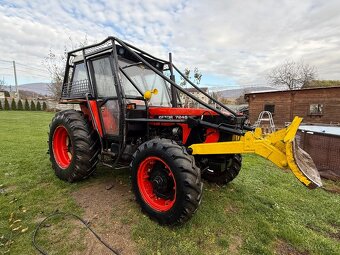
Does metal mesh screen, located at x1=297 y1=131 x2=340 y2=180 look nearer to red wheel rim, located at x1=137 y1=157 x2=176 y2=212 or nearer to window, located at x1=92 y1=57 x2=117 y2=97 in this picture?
red wheel rim, located at x1=137 y1=157 x2=176 y2=212

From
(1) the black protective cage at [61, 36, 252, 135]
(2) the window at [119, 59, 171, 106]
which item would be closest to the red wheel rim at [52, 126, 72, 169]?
(1) the black protective cage at [61, 36, 252, 135]

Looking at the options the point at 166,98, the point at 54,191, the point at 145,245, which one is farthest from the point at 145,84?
the point at 145,245

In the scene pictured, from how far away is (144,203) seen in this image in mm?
3162

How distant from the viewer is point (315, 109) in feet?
64.4

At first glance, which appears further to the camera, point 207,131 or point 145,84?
point 145,84

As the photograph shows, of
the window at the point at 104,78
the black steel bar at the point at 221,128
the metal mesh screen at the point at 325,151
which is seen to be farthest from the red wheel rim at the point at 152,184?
the metal mesh screen at the point at 325,151

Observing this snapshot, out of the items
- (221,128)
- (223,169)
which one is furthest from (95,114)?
(223,169)

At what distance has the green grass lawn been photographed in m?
2.66

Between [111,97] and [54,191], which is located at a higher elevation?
[111,97]

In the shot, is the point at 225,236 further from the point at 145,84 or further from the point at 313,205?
the point at 145,84

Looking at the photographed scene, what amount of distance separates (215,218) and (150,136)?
1.63 metres

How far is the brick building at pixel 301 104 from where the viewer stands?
61.8 feet

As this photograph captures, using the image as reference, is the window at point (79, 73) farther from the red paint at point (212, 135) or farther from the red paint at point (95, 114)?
the red paint at point (212, 135)

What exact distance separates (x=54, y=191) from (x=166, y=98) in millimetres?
2566
